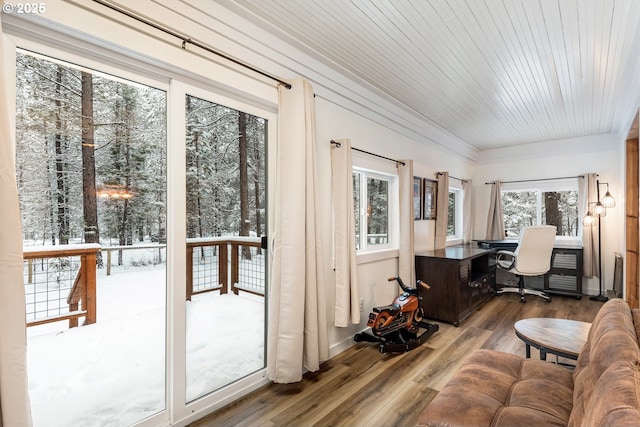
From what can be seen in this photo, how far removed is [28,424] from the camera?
120 cm

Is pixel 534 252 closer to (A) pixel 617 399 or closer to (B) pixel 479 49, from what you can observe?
(B) pixel 479 49

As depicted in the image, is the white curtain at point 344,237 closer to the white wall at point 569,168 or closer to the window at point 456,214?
the window at point 456,214

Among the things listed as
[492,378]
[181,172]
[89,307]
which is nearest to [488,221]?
[492,378]

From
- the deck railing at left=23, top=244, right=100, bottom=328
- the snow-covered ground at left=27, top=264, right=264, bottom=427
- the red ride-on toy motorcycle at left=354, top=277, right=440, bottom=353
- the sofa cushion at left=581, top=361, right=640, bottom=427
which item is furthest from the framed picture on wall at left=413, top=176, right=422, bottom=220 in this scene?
the deck railing at left=23, top=244, right=100, bottom=328

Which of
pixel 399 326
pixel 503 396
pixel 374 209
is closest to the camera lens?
pixel 503 396

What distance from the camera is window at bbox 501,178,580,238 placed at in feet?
16.9

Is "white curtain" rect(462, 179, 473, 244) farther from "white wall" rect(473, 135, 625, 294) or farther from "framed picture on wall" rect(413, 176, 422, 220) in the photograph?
"framed picture on wall" rect(413, 176, 422, 220)

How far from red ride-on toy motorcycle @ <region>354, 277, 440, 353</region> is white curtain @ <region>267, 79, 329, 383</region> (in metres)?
0.75

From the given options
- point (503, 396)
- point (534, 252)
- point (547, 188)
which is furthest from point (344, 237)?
point (547, 188)

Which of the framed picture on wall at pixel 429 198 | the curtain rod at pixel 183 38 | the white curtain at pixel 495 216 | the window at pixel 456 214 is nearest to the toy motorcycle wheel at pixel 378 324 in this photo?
the framed picture on wall at pixel 429 198

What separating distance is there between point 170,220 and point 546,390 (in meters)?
2.10

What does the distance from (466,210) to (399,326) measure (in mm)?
3273

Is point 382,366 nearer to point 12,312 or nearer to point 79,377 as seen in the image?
point 79,377

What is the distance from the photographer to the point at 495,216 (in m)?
5.57
